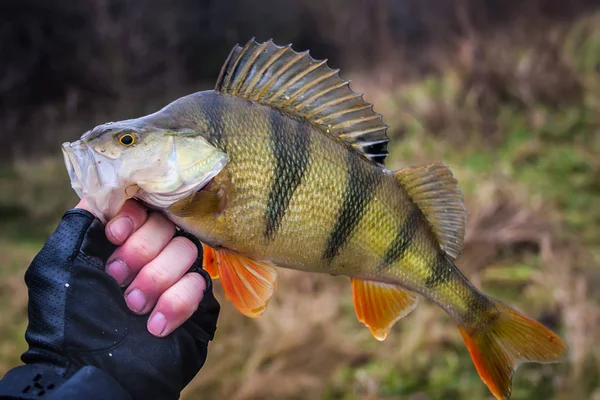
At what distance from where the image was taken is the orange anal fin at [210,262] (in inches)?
56.7

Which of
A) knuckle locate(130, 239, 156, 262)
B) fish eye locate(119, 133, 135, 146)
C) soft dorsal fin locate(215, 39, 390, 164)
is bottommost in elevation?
knuckle locate(130, 239, 156, 262)

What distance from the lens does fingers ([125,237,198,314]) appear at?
1341mm

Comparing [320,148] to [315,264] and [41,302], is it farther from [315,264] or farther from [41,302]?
[41,302]

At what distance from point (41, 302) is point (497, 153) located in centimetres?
591

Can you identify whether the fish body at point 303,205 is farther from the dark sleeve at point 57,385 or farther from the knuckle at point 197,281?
the dark sleeve at point 57,385

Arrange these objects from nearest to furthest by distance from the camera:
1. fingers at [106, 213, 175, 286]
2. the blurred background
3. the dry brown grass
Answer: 1. fingers at [106, 213, 175, 286]
2. the dry brown grass
3. the blurred background

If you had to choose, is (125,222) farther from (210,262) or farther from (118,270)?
(210,262)

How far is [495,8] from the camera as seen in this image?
33.1 feet

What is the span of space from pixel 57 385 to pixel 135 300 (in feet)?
0.78

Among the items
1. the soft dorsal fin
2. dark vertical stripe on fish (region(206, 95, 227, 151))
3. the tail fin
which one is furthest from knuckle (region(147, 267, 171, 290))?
the tail fin

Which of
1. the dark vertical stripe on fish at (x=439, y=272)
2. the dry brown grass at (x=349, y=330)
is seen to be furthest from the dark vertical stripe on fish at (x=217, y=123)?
the dry brown grass at (x=349, y=330)

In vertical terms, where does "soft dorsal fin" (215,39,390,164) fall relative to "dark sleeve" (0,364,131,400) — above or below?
above

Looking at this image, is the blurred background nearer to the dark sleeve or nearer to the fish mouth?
the dark sleeve

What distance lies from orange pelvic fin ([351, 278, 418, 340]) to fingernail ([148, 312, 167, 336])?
1.62 ft
